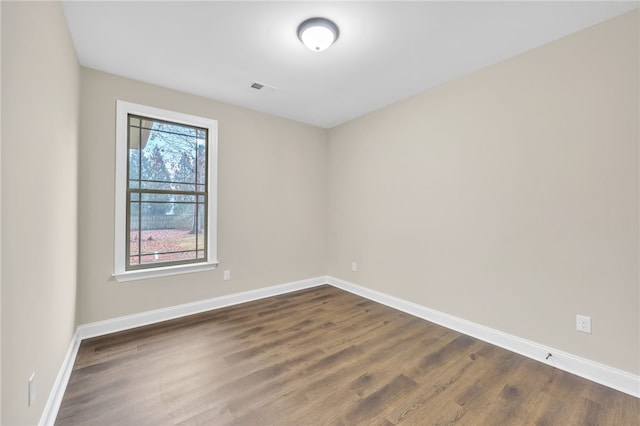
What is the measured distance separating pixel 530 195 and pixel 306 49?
2257 mm

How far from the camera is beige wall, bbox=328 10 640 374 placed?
183cm

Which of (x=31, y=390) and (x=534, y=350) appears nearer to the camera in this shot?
(x=31, y=390)

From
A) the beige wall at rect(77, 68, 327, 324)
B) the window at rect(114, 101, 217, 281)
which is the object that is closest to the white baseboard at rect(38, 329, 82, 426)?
the beige wall at rect(77, 68, 327, 324)

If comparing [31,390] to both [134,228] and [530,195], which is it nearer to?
[134,228]

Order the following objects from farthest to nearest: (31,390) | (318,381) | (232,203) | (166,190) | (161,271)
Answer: (232,203), (166,190), (161,271), (318,381), (31,390)

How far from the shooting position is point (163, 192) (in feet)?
9.66

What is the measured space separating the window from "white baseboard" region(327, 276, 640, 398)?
251cm

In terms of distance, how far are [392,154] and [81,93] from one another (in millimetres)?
3304

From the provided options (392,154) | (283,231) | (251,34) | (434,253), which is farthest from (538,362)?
(251,34)

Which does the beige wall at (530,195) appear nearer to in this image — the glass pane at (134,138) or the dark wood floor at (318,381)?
the dark wood floor at (318,381)

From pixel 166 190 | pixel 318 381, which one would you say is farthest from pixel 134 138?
pixel 318 381

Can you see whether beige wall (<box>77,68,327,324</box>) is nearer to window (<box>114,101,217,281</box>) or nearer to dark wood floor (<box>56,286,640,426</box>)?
window (<box>114,101,217,281</box>)

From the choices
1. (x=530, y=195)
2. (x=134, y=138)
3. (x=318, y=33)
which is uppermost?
(x=318, y=33)

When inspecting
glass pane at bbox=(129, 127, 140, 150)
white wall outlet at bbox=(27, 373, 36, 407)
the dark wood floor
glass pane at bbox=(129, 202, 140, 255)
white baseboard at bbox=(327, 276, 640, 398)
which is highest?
glass pane at bbox=(129, 127, 140, 150)
